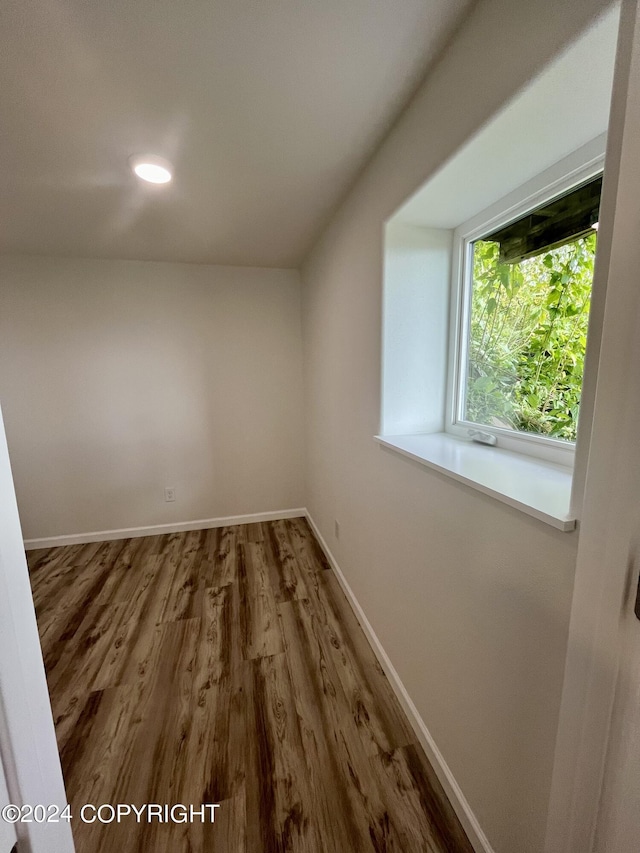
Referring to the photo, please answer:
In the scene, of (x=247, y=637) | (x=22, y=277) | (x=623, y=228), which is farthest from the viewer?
(x=22, y=277)

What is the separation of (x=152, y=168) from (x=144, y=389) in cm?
169

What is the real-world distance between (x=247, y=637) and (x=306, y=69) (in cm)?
229

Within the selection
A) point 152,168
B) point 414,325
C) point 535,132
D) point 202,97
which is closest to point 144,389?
point 152,168

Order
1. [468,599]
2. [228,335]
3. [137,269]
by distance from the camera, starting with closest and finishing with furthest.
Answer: [468,599] < [137,269] < [228,335]

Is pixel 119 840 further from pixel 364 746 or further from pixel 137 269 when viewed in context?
pixel 137 269

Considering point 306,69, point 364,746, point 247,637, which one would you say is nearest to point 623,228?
point 306,69

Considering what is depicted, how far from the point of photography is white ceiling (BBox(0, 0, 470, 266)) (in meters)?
0.83

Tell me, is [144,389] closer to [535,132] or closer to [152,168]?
[152,168]

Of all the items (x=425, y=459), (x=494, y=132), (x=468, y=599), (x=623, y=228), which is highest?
(x=494, y=132)

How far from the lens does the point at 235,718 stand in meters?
1.31

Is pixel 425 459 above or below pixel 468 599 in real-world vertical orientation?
above

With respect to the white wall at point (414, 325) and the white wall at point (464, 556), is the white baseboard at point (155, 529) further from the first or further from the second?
the white wall at point (414, 325)

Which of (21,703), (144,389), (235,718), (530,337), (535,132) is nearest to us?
(21,703)

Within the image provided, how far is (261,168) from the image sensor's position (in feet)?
4.68
